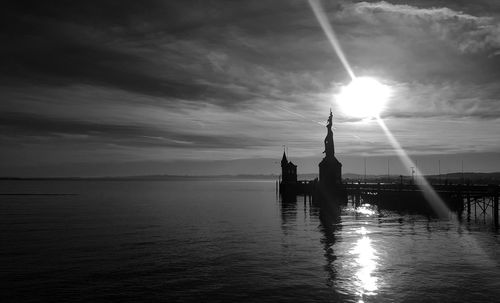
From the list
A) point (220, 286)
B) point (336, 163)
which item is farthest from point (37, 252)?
point (336, 163)

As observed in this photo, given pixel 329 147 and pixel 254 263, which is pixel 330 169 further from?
pixel 254 263

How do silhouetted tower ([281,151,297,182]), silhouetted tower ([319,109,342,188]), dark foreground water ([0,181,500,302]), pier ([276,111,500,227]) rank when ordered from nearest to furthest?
1. dark foreground water ([0,181,500,302])
2. pier ([276,111,500,227])
3. silhouetted tower ([319,109,342,188])
4. silhouetted tower ([281,151,297,182])

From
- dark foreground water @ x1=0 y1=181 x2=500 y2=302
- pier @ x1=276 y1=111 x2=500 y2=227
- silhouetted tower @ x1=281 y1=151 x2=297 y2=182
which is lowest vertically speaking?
dark foreground water @ x1=0 y1=181 x2=500 y2=302

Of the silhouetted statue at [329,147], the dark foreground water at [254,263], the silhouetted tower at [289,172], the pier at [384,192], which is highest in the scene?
the silhouetted statue at [329,147]

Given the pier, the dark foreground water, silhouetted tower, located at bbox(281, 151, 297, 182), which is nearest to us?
the dark foreground water

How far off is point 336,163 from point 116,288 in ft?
186

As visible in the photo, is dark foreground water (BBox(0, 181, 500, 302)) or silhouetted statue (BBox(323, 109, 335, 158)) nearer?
dark foreground water (BBox(0, 181, 500, 302))

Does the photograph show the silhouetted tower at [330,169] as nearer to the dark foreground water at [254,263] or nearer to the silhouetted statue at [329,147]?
the silhouetted statue at [329,147]

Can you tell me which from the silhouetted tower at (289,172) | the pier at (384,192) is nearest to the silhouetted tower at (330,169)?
the pier at (384,192)

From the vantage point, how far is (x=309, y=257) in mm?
25953

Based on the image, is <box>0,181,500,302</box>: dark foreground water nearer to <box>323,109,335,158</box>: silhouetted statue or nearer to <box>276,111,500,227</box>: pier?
<box>276,111,500,227</box>: pier

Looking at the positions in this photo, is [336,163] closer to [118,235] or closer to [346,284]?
[118,235]

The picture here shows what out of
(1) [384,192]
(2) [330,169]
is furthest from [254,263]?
(2) [330,169]

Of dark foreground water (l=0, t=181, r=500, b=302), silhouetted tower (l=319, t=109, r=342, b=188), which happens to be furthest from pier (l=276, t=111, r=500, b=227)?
dark foreground water (l=0, t=181, r=500, b=302)
